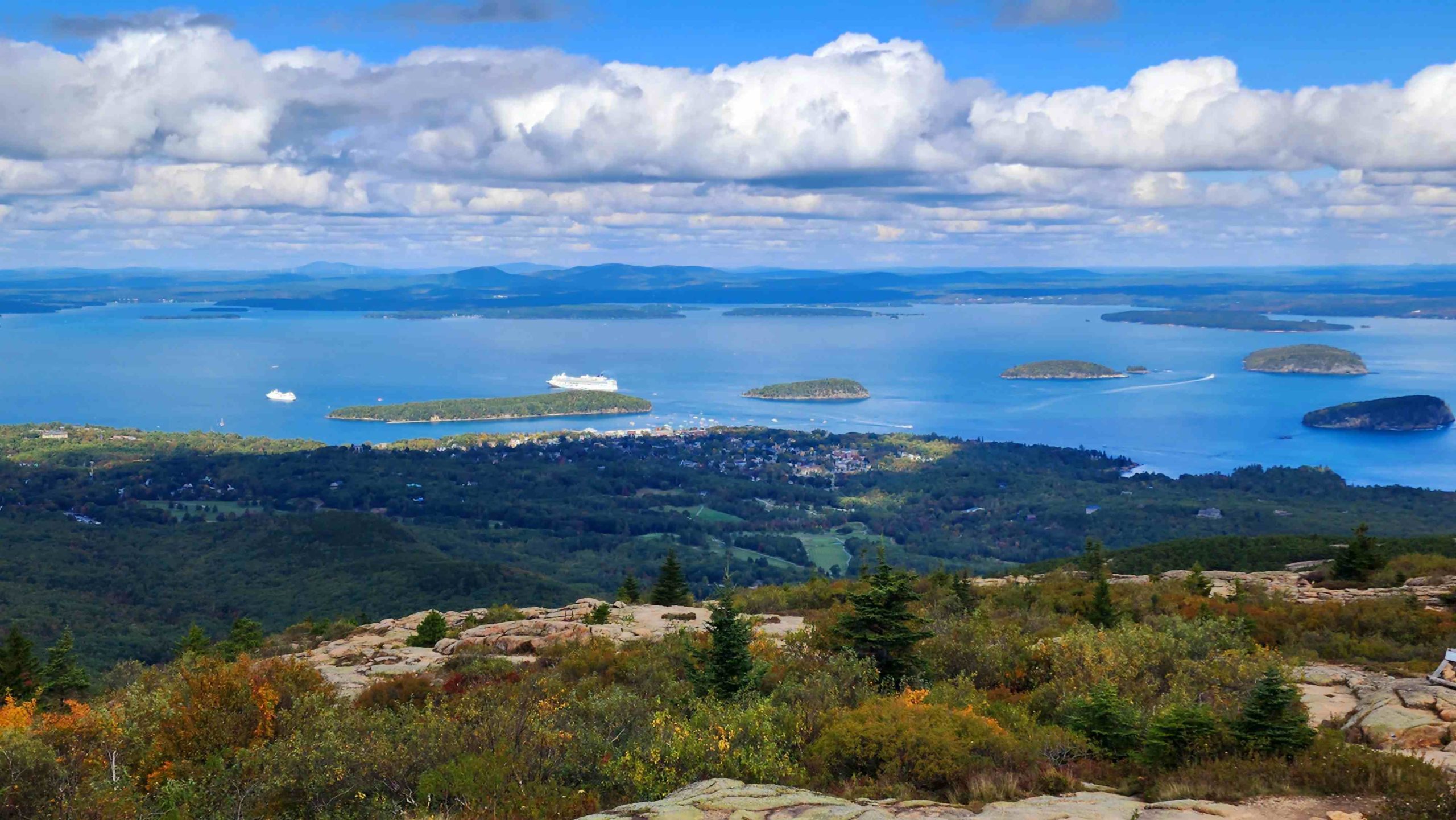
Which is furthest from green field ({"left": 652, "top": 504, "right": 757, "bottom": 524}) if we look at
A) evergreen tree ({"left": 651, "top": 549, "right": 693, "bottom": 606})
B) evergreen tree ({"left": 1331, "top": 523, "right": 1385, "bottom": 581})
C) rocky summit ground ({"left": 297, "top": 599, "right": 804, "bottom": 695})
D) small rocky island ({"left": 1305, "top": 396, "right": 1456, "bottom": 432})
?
small rocky island ({"left": 1305, "top": 396, "right": 1456, "bottom": 432})

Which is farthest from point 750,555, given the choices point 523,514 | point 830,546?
point 523,514

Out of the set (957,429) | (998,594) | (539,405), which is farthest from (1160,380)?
(998,594)

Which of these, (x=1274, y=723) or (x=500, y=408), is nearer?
(x=1274, y=723)

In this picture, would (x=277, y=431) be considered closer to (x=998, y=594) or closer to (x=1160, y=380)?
(x=998, y=594)

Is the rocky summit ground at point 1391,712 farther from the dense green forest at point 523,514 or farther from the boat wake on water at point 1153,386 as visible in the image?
the boat wake on water at point 1153,386

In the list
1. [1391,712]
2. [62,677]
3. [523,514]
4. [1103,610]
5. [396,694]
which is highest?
[1391,712]

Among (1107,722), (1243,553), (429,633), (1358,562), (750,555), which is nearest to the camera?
(1107,722)

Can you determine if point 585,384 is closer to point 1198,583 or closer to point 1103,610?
point 1198,583
